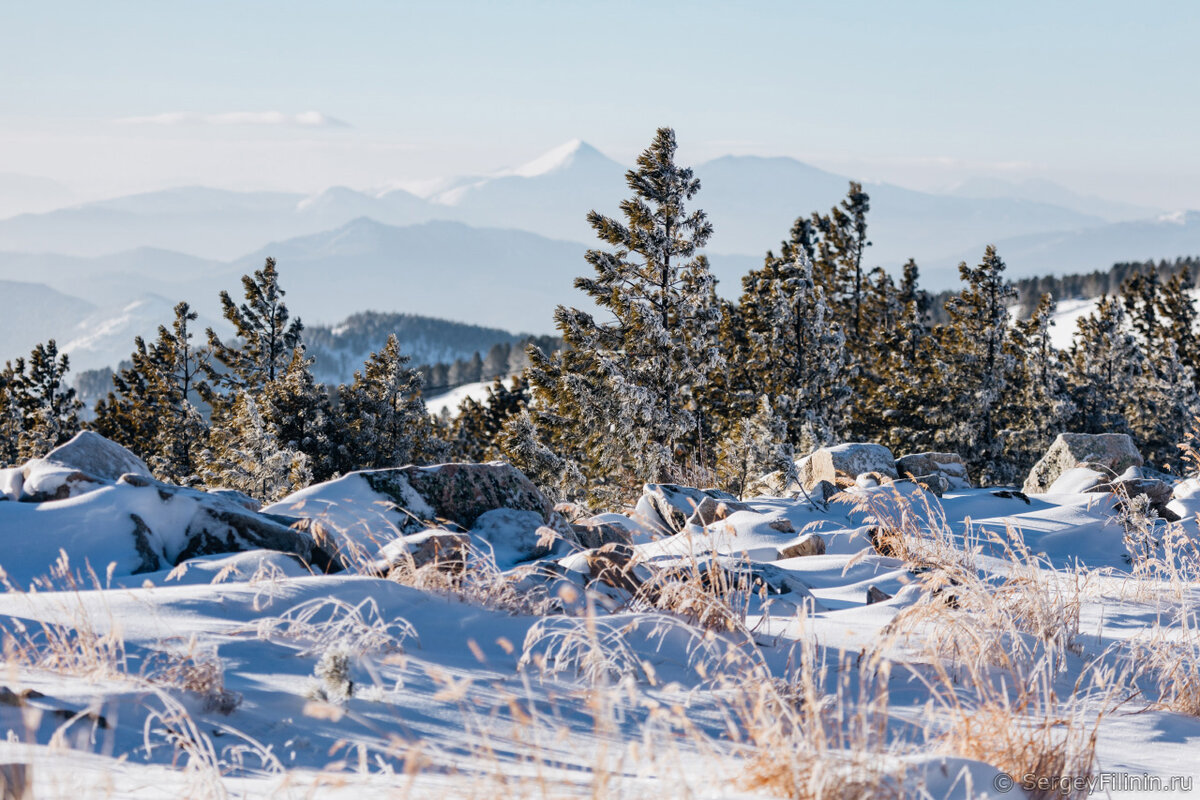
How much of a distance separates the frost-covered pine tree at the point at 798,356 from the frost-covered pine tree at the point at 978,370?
200 inches

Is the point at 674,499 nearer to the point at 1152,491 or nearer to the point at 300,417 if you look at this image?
the point at 1152,491

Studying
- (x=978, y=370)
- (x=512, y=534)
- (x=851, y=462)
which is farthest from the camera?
(x=978, y=370)

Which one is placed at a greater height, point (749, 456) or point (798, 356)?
point (798, 356)

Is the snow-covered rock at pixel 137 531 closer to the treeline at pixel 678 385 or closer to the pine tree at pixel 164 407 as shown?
the treeline at pixel 678 385

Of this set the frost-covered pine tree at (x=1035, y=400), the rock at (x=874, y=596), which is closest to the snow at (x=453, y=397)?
the frost-covered pine tree at (x=1035, y=400)

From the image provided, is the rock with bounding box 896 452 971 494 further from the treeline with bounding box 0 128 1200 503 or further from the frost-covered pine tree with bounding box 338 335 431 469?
the frost-covered pine tree with bounding box 338 335 431 469

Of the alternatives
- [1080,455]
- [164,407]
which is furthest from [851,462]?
[164,407]

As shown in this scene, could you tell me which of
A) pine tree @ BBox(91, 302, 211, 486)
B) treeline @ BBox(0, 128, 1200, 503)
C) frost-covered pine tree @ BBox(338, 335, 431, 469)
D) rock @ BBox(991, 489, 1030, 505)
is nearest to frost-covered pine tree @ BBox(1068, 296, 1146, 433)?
treeline @ BBox(0, 128, 1200, 503)

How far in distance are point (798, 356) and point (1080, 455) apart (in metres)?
19.9

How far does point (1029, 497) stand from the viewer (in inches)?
450

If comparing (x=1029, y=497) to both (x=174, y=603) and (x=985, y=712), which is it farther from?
(x=174, y=603)

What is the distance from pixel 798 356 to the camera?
35.2 metres

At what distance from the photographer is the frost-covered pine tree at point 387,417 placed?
29203 mm

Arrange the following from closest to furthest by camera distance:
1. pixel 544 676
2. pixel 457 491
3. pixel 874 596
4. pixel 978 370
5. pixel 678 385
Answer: pixel 544 676, pixel 874 596, pixel 457 491, pixel 678 385, pixel 978 370
